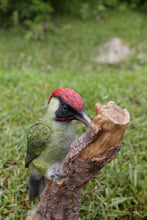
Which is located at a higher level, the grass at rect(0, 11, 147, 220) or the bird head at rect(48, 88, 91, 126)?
the bird head at rect(48, 88, 91, 126)

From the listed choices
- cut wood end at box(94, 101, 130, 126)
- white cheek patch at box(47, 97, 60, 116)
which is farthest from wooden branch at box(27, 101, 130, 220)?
white cheek patch at box(47, 97, 60, 116)

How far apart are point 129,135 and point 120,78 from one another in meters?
1.42

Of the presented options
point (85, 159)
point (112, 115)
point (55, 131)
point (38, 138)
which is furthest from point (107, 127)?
point (38, 138)

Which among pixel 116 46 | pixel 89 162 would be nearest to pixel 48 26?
pixel 116 46

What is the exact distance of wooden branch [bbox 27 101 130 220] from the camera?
1.16m

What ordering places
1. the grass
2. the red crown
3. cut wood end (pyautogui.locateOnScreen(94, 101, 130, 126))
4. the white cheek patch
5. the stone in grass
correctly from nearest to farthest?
cut wood end (pyautogui.locateOnScreen(94, 101, 130, 126)), the red crown, the white cheek patch, the grass, the stone in grass

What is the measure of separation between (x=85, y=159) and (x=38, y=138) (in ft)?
1.28

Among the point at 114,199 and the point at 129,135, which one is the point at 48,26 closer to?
the point at 129,135

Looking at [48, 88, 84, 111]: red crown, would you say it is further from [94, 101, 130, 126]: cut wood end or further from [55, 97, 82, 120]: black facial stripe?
[94, 101, 130, 126]: cut wood end

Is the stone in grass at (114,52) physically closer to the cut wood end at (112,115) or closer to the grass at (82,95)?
the grass at (82,95)

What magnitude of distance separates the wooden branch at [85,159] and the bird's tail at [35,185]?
187 mm

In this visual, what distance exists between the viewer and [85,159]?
131 centimetres

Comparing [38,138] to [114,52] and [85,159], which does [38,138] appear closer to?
[85,159]

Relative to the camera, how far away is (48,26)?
6.27 m
